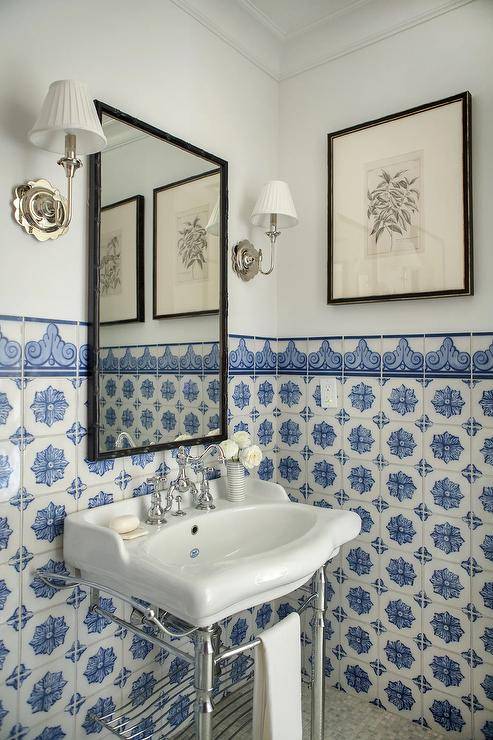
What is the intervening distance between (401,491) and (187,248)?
114 centimetres

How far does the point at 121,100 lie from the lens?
1562 millimetres

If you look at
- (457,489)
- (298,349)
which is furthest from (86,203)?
(457,489)

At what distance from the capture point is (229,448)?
1.75 meters

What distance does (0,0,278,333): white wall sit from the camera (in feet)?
4.24

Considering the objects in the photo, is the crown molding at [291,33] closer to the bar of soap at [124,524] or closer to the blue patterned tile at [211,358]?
the blue patterned tile at [211,358]

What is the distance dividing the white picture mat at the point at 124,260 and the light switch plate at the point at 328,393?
0.83 meters

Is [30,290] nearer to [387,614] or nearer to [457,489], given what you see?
[457,489]

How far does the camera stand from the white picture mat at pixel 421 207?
1.72m

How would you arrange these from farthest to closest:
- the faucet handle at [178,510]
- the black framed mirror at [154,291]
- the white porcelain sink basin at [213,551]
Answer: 1. the faucet handle at [178,510]
2. the black framed mirror at [154,291]
3. the white porcelain sink basin at [213,551]

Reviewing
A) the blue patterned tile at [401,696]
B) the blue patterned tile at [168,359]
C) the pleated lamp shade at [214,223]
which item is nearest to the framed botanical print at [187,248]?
the pleated lamp shade at [214,223]

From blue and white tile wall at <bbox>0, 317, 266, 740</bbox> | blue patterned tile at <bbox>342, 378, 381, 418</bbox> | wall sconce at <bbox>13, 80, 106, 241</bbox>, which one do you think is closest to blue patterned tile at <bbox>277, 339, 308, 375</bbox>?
blue patterned tile at <bbox>342, 378, 381, 418</bbox>

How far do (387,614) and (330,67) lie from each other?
2.10 m

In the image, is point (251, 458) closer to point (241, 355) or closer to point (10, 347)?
point (241, 355)

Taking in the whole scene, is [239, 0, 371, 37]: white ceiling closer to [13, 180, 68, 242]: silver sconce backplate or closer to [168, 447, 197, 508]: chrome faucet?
[13, 180, 68, 242]: silver sconce backplate
